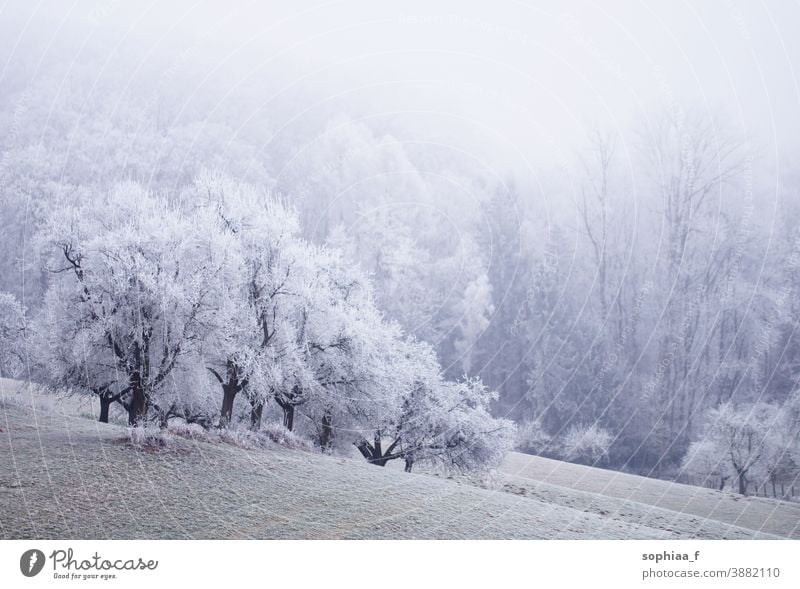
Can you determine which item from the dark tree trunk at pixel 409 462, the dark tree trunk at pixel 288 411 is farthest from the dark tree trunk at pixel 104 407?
the dark tree trunk at pixel 409 462

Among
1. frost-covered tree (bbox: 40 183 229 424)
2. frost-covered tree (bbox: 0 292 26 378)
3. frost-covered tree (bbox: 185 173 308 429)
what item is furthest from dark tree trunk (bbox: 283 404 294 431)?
frost-covered tree (bbox: 0 292 26 378)

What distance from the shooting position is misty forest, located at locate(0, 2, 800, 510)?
9.32 meters

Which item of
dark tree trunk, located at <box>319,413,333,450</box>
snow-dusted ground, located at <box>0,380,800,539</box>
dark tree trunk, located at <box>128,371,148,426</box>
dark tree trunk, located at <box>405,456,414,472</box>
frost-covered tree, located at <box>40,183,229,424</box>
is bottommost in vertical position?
dark tree trunk, located at <box>405,456,414,472</box>

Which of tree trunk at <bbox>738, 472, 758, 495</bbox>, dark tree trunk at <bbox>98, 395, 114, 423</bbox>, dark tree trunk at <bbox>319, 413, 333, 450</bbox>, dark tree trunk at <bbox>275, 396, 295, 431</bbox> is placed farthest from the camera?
dark tree trunk at <bbox>319, 413, 333, 450</bbox>

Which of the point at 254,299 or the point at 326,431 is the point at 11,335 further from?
the point at 326,431

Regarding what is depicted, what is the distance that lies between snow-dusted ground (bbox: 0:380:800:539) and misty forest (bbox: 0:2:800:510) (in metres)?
1.60

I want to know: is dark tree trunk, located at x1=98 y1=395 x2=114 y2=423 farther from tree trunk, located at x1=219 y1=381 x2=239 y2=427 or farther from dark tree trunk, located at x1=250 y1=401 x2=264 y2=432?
dark tree trunk, located at x1=250 y1=401 x2=264 y2=432

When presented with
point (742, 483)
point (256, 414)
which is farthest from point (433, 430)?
point (742, 483)

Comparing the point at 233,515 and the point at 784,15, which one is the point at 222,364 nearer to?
the point at 233,515

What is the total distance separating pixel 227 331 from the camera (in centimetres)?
898

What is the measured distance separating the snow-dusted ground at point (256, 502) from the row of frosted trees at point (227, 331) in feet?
4.18

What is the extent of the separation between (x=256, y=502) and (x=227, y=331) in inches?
137

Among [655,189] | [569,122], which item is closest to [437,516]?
[569,122]
